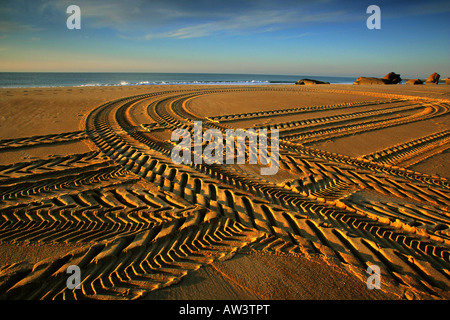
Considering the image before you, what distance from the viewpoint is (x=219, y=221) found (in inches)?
103

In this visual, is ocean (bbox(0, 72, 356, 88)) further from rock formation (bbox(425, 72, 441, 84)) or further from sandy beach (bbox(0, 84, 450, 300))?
sandy beach (bbox(0, 84, 450, 300))

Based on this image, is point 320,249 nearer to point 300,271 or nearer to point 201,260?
point 300,271

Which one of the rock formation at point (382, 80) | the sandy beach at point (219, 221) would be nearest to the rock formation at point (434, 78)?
the rock formation at point (382, 80)

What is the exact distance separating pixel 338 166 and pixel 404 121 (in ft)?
17.1

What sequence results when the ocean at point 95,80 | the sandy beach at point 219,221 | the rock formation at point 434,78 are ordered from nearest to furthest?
the sandy beach at point 219,221 → the ocean at point 95,80 → the rock formation at point 434,78

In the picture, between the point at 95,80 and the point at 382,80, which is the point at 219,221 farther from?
the point at 95,80

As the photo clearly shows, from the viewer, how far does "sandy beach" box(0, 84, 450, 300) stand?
191 cm

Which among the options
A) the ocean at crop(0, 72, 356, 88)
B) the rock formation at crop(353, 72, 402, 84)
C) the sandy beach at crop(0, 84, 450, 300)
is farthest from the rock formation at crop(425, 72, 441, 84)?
the sandy beach at crop(0, 84, 450, 300)

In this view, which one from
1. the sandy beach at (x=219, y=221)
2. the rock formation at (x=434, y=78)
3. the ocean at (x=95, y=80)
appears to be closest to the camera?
the sandy beach at (x=219, y=221)

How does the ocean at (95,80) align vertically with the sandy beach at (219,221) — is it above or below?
above

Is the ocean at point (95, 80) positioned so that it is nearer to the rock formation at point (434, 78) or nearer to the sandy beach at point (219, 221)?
the rock formation at point (434, 78)

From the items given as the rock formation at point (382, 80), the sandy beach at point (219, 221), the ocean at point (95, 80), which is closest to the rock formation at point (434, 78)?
the rock formation at point (382, 80)

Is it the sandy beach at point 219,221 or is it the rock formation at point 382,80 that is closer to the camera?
the sandy beach at point 219,221

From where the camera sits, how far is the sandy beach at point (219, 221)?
6.25ft
